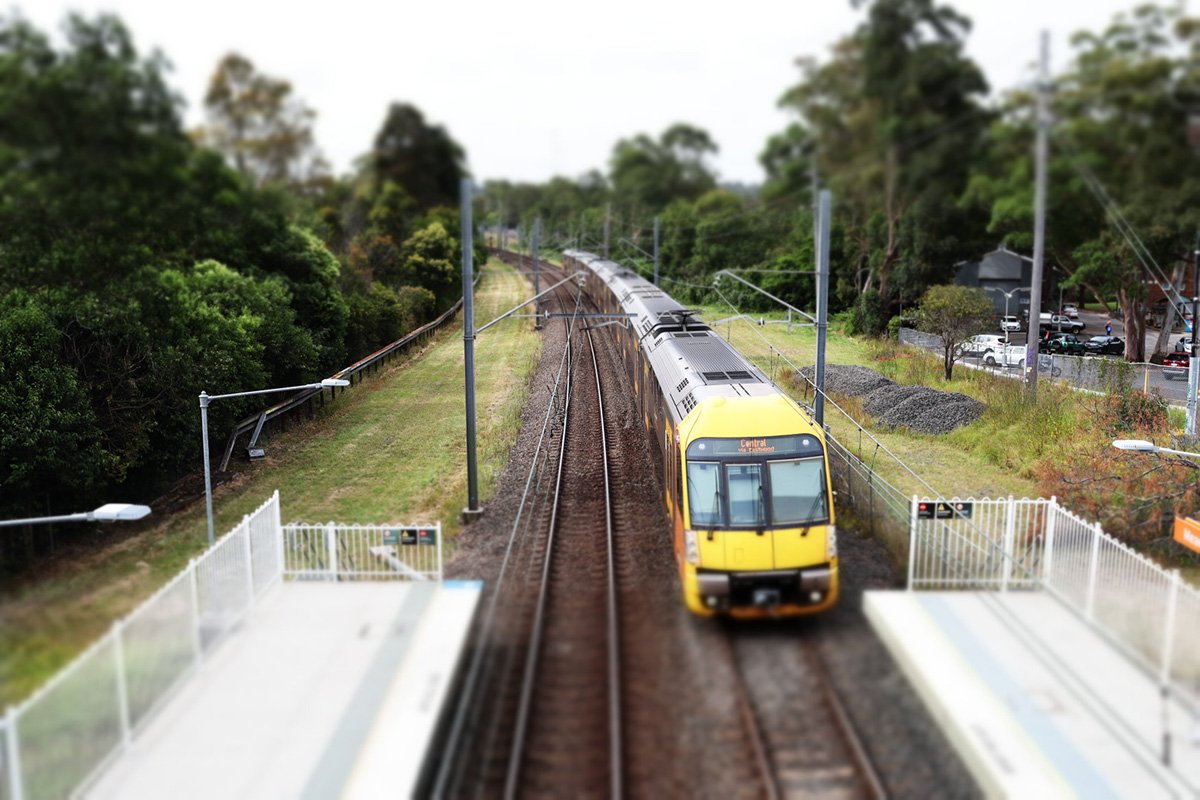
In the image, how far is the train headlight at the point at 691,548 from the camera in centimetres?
1255

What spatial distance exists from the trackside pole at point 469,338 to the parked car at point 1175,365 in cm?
2921

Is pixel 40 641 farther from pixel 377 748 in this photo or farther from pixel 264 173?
pixel 264 173

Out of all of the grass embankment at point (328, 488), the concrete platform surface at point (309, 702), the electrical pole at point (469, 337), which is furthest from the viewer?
the electrical pole at point (469, 337)

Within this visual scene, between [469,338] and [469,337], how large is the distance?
0.06 feet

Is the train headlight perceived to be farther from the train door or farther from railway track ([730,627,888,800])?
railway track ([730,627,888,800])

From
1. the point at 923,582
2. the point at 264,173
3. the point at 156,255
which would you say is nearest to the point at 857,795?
the point at 923,582

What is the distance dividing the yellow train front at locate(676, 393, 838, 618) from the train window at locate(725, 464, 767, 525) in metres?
0.01

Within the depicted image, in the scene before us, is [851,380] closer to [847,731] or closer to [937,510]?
[937,510]

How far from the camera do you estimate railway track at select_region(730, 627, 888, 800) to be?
902cm

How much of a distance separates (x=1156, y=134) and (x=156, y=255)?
19.8 meters

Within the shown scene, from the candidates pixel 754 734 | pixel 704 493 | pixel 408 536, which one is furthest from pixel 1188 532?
pixel 408 536

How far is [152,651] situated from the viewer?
31.3 feet

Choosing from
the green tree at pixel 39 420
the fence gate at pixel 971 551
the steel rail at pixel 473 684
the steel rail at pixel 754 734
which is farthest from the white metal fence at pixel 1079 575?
the green tree at pixel 39 420

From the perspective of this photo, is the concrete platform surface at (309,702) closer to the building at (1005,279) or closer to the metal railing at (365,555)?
the metal railing at (365,555)
